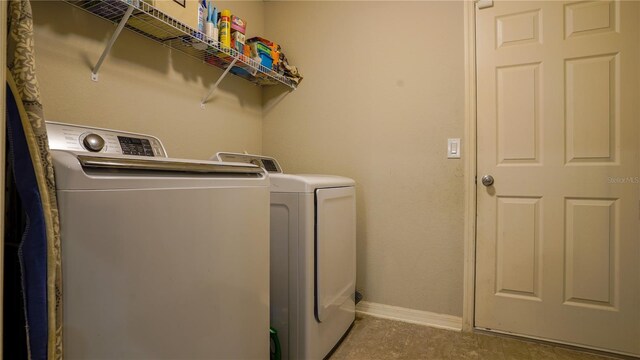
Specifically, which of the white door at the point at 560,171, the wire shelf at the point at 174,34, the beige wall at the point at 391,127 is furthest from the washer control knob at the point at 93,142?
the white door at the point at 560,171

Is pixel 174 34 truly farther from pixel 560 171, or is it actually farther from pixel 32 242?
pixel 560 171

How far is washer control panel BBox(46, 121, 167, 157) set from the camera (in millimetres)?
1092

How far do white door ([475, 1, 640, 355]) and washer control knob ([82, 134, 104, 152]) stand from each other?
1.92m

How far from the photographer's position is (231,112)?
7.17ft

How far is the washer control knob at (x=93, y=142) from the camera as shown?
1161mm

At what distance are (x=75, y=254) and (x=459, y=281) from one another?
1950 millimetres

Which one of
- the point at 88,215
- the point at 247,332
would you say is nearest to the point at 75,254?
the point at 88,215

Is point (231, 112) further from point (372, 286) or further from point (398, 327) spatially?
point (398, 327)

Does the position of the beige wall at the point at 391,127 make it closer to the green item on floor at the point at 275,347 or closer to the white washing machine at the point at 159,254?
the green item on floor at the point at 275,347

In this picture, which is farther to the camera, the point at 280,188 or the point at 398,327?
the point at 398,327

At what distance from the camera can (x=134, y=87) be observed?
1562mm

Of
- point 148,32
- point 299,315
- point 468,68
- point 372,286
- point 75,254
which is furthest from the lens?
point 372,286

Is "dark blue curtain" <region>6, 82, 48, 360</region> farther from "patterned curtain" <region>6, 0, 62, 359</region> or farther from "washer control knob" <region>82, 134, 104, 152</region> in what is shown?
"washer control knob" <region>82, 134, 104, 152</region>

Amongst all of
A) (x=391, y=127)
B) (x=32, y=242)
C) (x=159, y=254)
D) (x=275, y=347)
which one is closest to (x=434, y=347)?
(x=275, y=347)
